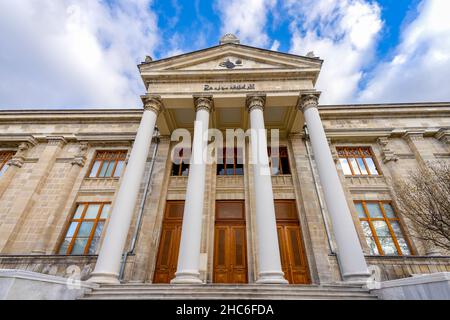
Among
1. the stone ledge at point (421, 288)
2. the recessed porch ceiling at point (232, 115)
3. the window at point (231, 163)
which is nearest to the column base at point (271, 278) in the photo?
the stone ledge at point (421, 288)

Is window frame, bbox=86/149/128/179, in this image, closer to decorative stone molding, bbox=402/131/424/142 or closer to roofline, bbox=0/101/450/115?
roofline, bbox=0/101/450/115

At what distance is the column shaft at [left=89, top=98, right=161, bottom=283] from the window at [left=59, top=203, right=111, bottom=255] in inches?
135

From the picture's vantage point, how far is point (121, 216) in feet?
22.8

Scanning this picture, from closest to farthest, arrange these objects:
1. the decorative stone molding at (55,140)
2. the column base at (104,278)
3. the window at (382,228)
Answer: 1. the column base at (104,278)
2. the window at (382,228)
3. the decorative stone molding at (55,140)

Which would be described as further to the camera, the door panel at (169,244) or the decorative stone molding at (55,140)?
the decorative stone molding at (55,140)

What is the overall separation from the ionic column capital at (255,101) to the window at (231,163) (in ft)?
11.0

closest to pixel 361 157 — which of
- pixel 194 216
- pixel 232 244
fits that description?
pixel 232 244

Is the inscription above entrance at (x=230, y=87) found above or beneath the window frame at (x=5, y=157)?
above

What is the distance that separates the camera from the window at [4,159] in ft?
38.2

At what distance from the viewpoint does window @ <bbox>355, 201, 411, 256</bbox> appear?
912cm

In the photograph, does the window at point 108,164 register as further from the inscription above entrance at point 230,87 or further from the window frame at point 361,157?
the window frame at point 361,157

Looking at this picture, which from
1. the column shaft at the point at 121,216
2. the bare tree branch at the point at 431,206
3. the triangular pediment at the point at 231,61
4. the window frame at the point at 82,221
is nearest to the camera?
the column shaft at the point at 121,216

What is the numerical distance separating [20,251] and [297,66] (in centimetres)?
1492

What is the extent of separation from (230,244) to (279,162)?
5176 millimetres
